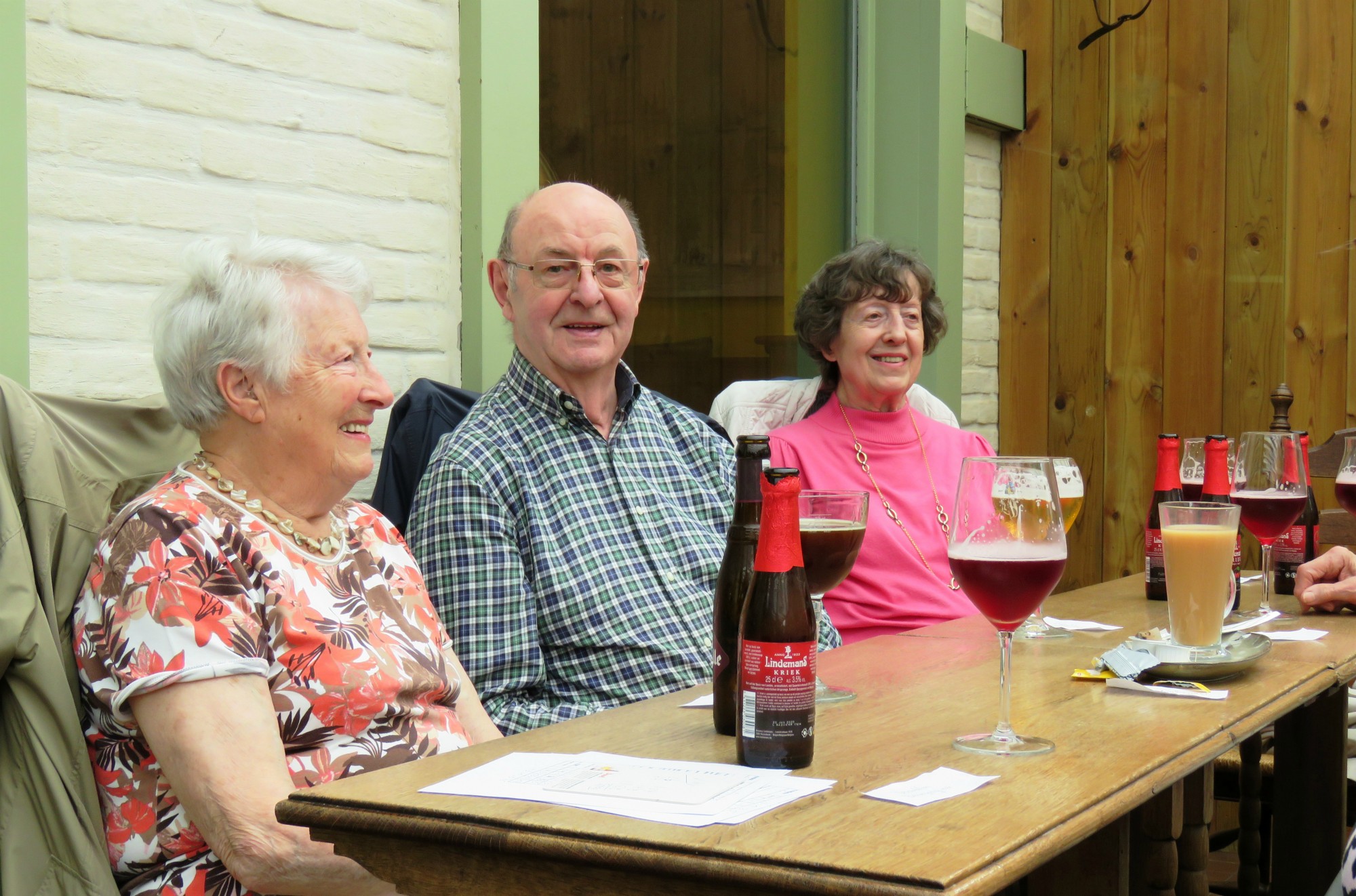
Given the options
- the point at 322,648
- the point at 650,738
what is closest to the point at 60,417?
the point at 322,648

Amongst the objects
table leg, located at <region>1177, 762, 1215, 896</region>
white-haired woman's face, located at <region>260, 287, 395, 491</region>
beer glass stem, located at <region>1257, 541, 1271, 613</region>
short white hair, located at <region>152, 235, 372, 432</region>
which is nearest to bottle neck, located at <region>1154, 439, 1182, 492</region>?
beer glass stem, located at <region>1257, 541, 1271, 613</region>

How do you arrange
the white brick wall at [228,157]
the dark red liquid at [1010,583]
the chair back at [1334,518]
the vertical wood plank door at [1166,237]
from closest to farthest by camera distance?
the dark red liquid at [1010,583], the white brick wall at [228,157], the chair back at [1334,518], the vertical wood plank door at [1166,237]

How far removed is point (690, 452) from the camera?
89.5 inches

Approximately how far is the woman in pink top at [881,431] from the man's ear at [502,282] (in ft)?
2.09

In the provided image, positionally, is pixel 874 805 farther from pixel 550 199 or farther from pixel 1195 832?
pixel 550 199

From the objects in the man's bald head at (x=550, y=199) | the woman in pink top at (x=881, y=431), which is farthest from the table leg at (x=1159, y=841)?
the man's bald head at (x=550, y=199)

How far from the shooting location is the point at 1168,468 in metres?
2.05

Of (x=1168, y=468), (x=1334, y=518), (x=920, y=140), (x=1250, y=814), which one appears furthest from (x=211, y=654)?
(x=920, y=140)

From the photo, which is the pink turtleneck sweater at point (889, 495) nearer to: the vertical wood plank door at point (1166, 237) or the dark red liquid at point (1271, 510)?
the dark red liquid at point (1271, 510)

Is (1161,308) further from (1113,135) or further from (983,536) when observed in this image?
(983,536)

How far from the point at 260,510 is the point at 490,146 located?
1.09 metres

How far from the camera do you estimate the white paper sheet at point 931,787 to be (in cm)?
100

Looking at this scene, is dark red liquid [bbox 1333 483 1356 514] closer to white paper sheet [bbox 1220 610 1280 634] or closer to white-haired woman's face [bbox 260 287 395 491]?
white paper sheet [bbox 1220 610 1280 634]

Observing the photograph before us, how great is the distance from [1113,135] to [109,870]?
349 centimetres
